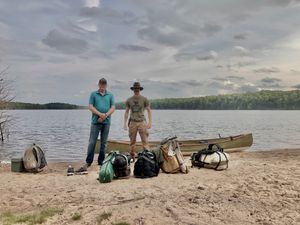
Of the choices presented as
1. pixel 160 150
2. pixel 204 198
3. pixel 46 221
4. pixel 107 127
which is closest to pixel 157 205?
pixel 204 198

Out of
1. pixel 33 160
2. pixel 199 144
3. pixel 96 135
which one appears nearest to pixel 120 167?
pixel 96 135

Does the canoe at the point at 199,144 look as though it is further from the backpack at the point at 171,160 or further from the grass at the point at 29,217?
the grass at the point at 29,217

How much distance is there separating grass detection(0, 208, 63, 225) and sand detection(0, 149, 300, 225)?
0.12 metres

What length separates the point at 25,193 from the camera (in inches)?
284

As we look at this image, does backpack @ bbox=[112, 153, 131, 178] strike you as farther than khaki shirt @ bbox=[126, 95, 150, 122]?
No

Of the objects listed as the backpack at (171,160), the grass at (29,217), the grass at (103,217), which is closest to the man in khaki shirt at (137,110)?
the backpack at (171,160)

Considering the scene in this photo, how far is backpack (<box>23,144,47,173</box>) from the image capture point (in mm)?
9875

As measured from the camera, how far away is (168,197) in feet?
21.2

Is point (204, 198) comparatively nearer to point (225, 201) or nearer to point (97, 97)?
point (225, 201)

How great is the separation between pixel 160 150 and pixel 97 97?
2156 mm

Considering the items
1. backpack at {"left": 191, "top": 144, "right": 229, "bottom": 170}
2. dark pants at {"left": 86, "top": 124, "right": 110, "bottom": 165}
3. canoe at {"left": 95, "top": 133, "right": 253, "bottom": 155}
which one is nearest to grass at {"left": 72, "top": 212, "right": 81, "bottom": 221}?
dark pants at {"left": 86, "top": 124, "right": 110, "bottom": 165}

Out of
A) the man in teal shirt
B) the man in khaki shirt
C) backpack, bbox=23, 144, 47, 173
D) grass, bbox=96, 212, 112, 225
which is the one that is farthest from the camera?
the man in khaki shirt

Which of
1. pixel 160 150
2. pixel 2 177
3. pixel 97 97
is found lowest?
pixel 2 177

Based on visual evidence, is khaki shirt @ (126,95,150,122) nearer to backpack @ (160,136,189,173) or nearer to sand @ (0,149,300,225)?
backpack @ (160,136,189,173)
